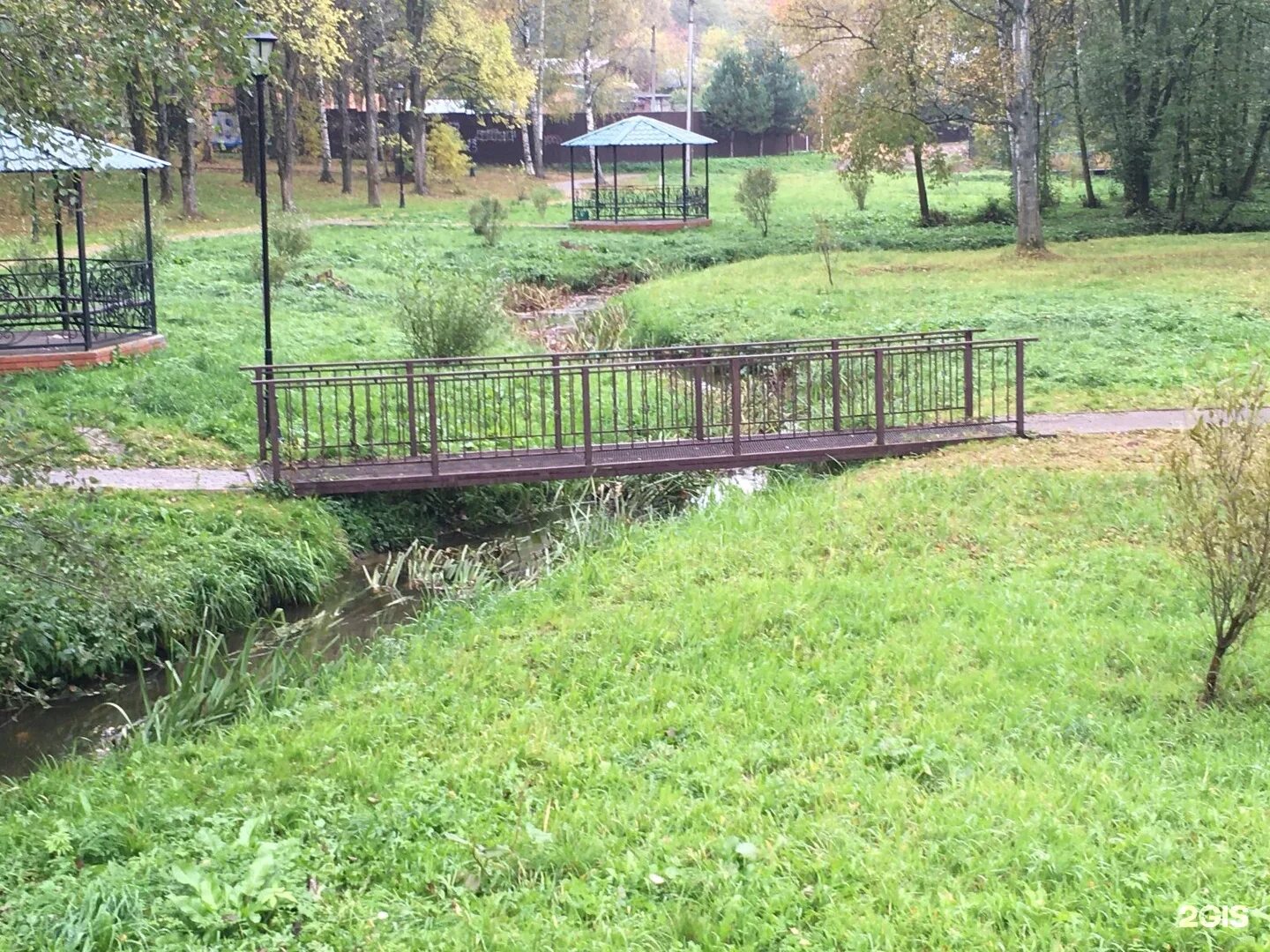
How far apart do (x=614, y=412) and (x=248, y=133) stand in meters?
36.5

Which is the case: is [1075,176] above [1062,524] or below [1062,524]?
above

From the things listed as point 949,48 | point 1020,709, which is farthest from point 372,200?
point 1020,709

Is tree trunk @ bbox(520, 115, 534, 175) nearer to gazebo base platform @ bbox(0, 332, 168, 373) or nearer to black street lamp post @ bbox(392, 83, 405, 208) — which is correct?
black street lamp post @ bbox(392, 83, 405, 208)

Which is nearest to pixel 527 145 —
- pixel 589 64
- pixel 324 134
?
pixel 589 64

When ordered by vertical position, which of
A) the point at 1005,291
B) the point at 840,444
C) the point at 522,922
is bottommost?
the point at 522,922

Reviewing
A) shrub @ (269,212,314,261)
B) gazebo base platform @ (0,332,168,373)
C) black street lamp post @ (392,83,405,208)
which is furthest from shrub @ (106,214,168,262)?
black street lamp post @ (392,83,405,208)

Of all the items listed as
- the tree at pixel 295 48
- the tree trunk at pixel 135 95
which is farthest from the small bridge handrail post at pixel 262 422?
the tree at pixel 295 48

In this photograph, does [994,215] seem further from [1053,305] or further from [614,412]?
[614,412]

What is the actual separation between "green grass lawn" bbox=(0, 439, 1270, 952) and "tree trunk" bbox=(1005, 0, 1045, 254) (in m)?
19.4

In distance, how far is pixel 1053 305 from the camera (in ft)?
65.4

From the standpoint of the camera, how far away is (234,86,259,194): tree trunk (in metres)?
40.0

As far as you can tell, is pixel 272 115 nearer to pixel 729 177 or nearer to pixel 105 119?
pixel 729 177

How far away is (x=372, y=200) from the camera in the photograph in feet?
138

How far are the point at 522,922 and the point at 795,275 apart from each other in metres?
21.8
